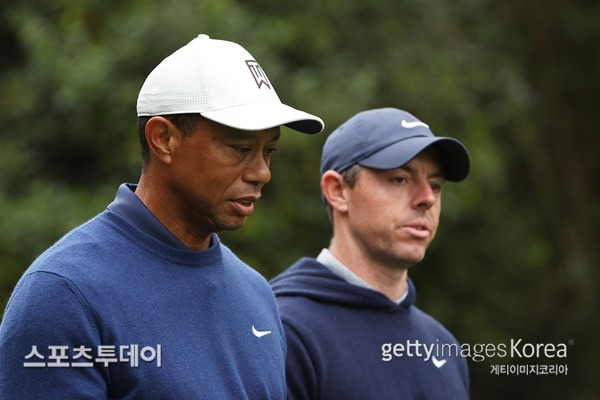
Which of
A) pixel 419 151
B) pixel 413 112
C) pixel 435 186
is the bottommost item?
pixel 413 112

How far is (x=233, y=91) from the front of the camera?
118 inches

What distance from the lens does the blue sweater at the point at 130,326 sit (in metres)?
2.62

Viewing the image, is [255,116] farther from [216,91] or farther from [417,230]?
[417,230]

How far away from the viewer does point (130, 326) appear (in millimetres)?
2744

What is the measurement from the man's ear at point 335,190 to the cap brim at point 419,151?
0.12 metres

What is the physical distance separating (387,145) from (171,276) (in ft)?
4.46

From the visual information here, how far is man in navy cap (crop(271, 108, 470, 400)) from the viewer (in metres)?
3.82

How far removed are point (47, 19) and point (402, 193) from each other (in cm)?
602

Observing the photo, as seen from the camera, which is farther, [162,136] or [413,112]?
[413,112]

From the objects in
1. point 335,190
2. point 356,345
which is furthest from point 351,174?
point 356,345

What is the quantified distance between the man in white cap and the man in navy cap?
25.0 inches

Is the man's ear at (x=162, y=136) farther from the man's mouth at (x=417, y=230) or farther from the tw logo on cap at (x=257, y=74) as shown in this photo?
the man's mouth at (x=417, y=230)

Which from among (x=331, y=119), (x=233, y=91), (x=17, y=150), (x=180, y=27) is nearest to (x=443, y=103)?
(x=331, y=119)

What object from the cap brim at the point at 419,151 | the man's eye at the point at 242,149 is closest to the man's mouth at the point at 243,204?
the man's eye at the point at 242,149
